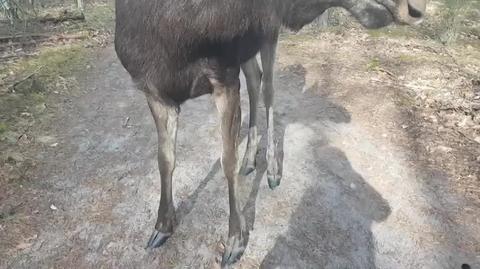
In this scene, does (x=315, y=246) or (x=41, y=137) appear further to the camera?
(x=41, y=137)

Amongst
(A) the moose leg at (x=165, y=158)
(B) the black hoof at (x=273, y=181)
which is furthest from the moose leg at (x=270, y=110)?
(A) the moose leg at (x=165, y=158)

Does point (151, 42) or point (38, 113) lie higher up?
point (151, 42)

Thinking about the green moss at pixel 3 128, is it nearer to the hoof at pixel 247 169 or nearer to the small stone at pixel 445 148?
the hoof at pixel 247 169

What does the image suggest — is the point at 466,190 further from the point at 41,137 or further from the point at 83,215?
the point at 41,137

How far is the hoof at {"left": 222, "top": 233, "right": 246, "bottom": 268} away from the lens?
9.58ft

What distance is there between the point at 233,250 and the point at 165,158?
31.1 inches

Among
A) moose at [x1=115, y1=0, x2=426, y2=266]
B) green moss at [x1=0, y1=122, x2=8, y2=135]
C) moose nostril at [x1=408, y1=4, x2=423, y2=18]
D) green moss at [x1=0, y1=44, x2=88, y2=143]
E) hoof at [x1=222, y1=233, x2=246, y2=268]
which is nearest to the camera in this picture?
moose at [x1=115, y1=0, x2=426, y2=266]

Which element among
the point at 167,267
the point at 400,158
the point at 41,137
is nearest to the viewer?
the point at 167,267

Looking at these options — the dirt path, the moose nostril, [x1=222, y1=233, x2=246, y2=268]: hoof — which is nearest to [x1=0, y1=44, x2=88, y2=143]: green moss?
the dirt path

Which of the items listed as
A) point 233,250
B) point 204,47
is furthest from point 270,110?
point 204,47

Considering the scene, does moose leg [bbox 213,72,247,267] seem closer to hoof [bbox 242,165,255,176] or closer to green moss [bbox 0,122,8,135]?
hoof [bbox 242,165,255,176]

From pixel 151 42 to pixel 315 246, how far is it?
70.5 inches

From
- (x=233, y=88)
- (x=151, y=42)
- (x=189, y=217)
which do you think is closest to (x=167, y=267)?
(x=189, y=217)

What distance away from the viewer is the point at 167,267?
114 inches
